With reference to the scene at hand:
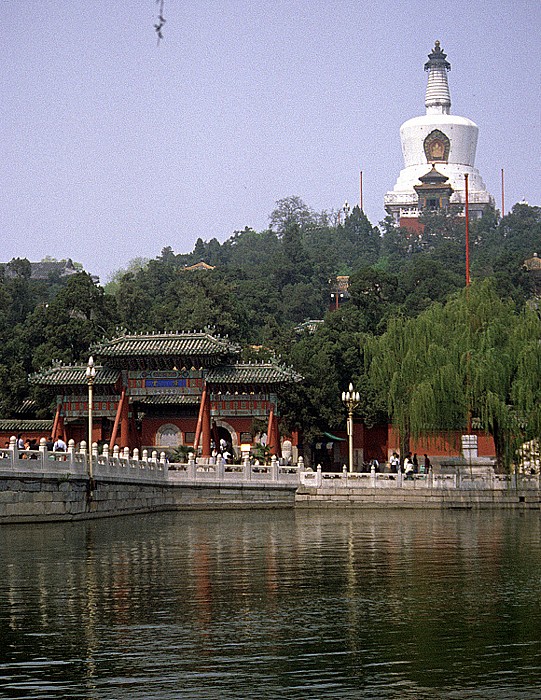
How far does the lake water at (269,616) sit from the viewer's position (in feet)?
35.2

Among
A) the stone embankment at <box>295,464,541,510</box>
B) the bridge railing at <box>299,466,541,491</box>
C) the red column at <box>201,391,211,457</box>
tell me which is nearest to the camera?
the stone embankment at <box>295,464,541,510</box>

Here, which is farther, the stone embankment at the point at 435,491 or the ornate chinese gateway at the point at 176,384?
the ornate chinese gateway at the point at 176,384

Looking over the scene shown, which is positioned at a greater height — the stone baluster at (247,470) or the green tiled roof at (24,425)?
the green tiled roof at (24,425)

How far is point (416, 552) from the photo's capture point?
21.5 metres

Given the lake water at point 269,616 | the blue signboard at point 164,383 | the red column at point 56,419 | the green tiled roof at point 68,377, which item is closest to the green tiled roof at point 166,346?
the green tiled roof at point 68,377

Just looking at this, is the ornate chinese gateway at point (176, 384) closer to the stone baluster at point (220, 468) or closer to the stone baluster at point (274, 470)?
the stone baluster at point (274, 470)

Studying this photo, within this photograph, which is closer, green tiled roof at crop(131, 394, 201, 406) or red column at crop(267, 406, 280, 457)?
red column at crop(267, 406, 280, 457)

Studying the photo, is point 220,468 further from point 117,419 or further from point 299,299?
point 299,299

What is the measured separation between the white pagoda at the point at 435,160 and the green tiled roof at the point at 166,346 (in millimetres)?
75309

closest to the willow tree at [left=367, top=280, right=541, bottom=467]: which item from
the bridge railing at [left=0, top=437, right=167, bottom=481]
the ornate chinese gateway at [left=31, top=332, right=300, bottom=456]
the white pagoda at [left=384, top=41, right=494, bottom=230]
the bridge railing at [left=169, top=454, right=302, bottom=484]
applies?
the bridge railing at [left=169, top=454, right=302, bottom=484]

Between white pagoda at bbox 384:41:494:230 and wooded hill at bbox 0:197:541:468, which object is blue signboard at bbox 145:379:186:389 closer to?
wooded hill at bbox 0:197:541:468

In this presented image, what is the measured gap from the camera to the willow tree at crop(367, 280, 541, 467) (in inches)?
1337

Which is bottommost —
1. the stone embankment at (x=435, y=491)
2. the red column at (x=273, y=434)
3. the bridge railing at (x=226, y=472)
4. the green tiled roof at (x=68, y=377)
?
the stone embankment at (x=435, y=491)

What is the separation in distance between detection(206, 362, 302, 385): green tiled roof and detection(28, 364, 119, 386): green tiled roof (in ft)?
11.1
